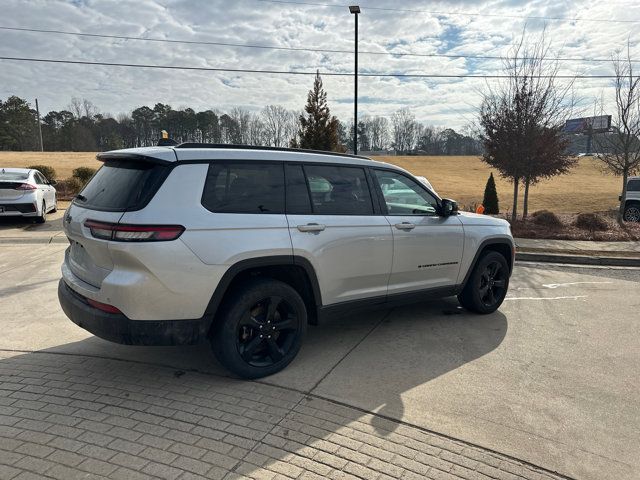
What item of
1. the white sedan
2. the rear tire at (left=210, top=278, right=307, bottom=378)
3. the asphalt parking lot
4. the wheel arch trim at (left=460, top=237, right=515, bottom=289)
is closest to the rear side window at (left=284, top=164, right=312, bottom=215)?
the rear tire at (left=210, top=278, right=307, bottom=378)

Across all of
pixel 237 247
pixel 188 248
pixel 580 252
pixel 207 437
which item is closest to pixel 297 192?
pixel 237 247

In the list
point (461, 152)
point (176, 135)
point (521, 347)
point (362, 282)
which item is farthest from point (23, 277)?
point (461, 152)

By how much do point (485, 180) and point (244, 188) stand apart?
55513 mm

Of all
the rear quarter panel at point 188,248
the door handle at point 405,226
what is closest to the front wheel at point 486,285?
the door handle at point 405,226

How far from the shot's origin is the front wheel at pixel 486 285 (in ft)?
17.8

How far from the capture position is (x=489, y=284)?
18.5 feet

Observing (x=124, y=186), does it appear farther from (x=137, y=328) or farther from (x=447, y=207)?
(x=447, y=207)

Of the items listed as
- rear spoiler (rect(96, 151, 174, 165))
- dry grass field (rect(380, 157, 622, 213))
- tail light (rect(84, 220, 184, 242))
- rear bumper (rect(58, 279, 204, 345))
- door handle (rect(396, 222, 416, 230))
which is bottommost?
dry grass field (rect(380, 157, 622, 213))

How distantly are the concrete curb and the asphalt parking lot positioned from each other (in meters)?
4.47

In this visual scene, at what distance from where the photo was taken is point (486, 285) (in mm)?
5617

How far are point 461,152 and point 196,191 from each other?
117721mm

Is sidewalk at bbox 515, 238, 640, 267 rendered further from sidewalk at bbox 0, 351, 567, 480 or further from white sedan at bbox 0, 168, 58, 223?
white sedan at bbox 0, 168, 58, 223

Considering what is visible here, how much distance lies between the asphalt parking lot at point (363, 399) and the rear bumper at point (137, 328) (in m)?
0.46

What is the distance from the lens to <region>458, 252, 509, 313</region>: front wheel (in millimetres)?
5430
